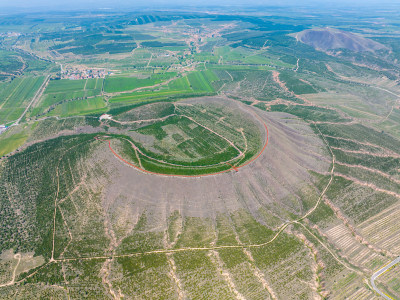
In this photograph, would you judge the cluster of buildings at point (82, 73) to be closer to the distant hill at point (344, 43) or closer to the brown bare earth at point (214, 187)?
the brown bare earth at point (214, 187)

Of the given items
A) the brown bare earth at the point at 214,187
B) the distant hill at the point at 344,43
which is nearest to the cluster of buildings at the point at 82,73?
the brown bare earth at the point at 214,187

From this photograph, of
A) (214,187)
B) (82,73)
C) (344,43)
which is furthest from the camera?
(344,43)

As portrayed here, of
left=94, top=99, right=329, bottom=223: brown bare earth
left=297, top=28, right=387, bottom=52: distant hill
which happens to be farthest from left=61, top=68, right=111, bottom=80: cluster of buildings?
left=297, top=28, right=387, bottom=52: distant hill

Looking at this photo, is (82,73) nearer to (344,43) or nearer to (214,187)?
(214,187)

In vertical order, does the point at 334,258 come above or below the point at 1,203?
below

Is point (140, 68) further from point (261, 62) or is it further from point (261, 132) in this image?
point (261, 132)

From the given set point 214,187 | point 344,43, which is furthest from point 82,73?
point 344,43

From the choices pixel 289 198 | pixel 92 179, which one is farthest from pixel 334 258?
pixel 92 179

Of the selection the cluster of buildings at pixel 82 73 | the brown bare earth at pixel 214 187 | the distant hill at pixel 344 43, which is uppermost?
the distant hill at pixel 344 43
